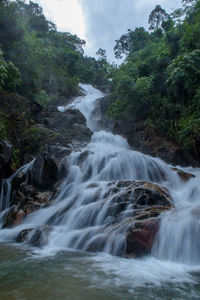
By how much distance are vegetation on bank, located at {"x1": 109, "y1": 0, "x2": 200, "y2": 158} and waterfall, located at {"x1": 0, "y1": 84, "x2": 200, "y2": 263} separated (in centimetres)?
281

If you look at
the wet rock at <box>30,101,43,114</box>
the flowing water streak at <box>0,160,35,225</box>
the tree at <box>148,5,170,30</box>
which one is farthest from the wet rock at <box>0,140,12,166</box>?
the tree at <box>148,5,170,30</box>

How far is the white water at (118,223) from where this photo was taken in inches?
153

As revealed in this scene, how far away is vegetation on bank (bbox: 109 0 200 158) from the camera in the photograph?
37.4 ft

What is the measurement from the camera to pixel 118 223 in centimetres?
532

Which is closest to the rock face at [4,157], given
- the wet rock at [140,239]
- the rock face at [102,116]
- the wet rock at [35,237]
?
the wet rock at [35,237]

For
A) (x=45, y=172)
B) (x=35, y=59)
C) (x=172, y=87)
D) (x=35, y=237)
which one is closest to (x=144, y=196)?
(x=35, y=237)

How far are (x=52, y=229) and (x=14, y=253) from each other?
1.40 m

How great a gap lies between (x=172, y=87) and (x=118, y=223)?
974 cm

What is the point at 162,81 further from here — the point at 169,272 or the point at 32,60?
the point at 169,272

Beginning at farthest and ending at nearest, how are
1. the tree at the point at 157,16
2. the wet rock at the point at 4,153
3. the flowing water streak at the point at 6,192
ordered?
1. the tree at the point at 157,16
2. the wet rock at the point at 4,153
3. the flowing water streak at the point at 6,192

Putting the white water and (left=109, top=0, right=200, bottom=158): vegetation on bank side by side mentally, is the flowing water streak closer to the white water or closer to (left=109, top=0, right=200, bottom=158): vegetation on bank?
the white water

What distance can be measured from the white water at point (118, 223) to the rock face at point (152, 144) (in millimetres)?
969

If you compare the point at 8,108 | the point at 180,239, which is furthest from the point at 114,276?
the point at 8,108

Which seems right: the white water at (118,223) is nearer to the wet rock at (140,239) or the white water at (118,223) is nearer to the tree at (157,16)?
the wet rock at (140,239)
